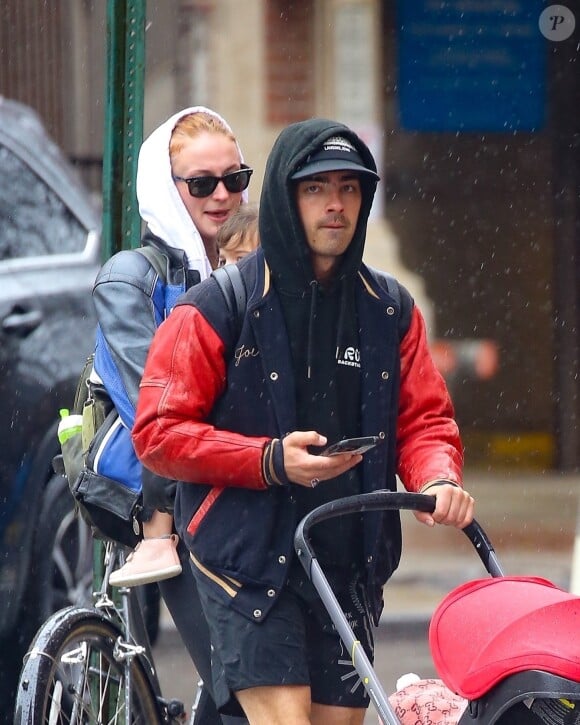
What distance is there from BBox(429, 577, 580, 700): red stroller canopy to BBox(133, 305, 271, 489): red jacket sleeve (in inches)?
20.8

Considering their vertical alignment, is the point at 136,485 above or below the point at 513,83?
below

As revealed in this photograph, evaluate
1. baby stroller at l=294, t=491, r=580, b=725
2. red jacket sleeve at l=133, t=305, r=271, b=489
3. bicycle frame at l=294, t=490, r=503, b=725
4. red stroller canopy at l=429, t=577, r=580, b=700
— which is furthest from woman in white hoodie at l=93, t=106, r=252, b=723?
red stroller canopy at l=429, t=577, r=580, b=700

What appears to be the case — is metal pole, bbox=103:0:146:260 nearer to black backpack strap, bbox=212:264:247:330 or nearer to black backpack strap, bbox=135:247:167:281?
black backpack strap, bbox=135:247:167:281

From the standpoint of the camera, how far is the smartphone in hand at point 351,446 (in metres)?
3.16

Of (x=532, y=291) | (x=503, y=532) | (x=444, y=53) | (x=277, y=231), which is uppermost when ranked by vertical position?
(x=444, y=53)

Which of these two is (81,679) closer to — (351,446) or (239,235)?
(239,235)

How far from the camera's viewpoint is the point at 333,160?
3414 millimetres

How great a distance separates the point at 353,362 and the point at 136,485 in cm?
84

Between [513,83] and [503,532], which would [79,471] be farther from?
[513,83]

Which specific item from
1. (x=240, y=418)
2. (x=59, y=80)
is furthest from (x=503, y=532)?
(x=240, y=418)

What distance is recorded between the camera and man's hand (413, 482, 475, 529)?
3387 millimetres

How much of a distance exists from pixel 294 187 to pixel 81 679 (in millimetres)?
1572

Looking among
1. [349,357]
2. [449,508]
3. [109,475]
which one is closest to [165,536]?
[109,475]

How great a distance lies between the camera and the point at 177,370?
11.3 ft
